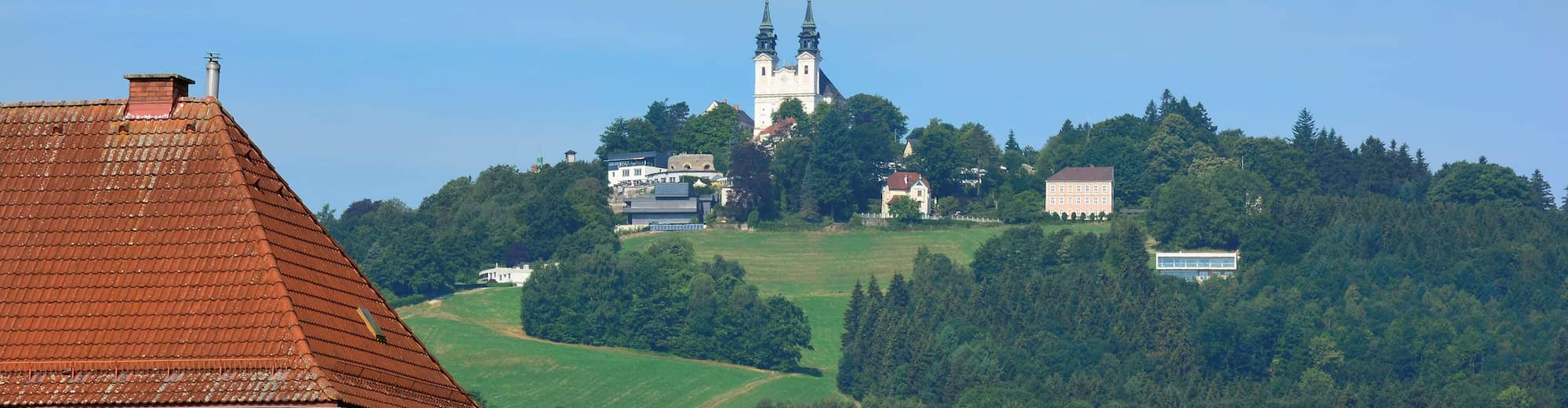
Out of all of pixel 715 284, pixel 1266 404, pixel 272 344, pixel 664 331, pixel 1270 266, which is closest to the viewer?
pixel 272 344

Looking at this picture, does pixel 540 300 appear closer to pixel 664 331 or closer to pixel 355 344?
pixel 664 331

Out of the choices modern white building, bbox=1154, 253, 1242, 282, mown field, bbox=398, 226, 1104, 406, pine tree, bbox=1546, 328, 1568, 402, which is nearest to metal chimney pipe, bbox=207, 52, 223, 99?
mown field, bbox=398, 226, 1104, 406

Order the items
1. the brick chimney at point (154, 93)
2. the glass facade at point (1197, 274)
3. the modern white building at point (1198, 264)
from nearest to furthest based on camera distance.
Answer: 1. the brick chimney at point (154, 93)
2. the glass facade at point (1197, 274)
3. the modern white building at point (1198, 264)

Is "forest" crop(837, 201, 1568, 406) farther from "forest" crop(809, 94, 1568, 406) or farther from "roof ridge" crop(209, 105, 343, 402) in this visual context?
"roof ridge" crop(209, 105, 343, 402)

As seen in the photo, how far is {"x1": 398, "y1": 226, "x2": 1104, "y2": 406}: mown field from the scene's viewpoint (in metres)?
142

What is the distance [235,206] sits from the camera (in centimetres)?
1252

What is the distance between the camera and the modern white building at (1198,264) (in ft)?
637

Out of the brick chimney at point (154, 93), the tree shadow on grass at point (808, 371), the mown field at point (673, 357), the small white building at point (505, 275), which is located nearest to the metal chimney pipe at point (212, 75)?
the brick chimney at point (154, 93)

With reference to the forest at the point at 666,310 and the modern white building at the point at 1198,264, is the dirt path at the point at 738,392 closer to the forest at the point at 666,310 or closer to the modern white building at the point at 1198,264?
the forest at the point at 666,310

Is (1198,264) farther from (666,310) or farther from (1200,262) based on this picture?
(666,310)

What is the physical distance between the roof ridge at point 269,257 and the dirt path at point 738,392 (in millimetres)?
126803

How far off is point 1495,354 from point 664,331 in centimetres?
5499

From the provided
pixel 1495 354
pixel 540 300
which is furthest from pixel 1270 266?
pixel 540 300

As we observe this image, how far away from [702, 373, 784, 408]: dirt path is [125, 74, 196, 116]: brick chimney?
126582 millimetres
